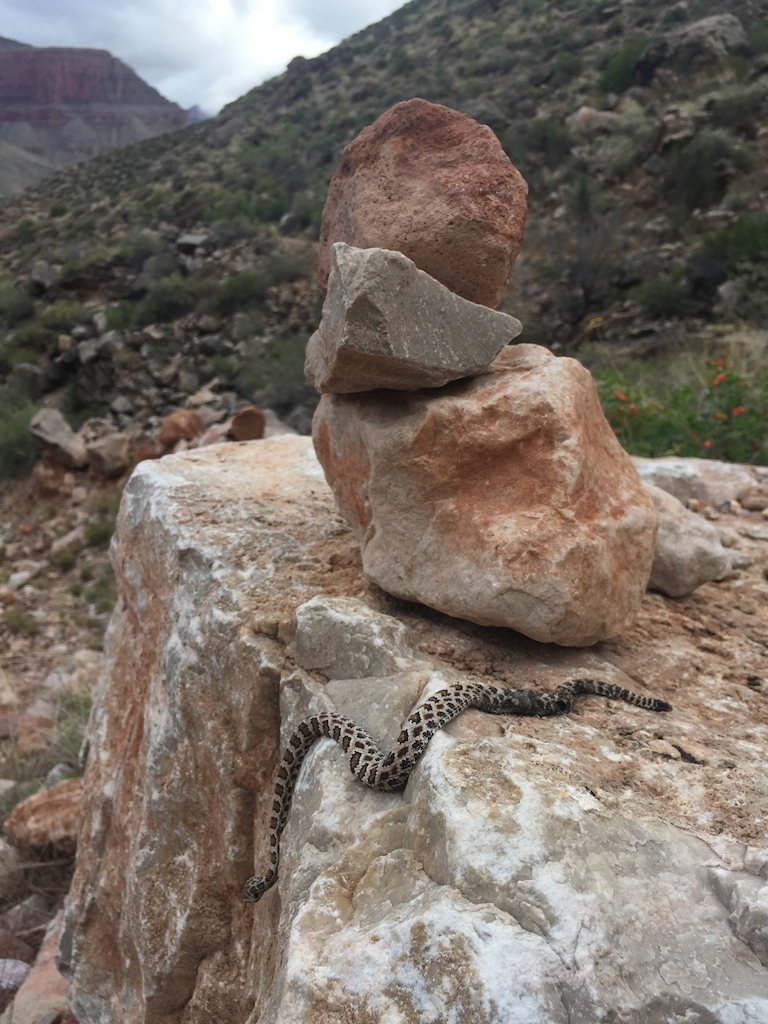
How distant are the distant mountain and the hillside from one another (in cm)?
1423

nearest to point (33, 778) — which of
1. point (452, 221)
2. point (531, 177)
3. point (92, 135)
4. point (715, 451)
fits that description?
point (452, 221)

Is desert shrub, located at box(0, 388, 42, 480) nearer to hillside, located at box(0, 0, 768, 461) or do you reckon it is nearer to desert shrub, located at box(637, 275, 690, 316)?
hillside, located at box(0, 0, 768, 461)

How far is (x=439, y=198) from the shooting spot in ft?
9.84

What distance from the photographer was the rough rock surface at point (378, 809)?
4.88 feet

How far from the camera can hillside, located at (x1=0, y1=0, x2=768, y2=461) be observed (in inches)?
538

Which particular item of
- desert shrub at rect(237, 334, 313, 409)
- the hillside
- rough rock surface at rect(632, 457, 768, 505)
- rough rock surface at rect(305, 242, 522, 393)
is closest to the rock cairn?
rough rock surface at rect(305, 242, 522, 393)

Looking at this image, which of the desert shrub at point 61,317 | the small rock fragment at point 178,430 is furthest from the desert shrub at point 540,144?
the small rock fragment at point 178,430

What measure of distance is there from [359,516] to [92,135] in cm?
5410

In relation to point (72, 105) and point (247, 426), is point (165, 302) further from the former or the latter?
point (72, 105)

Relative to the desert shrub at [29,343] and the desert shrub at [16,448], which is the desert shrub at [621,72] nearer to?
the desert shrub at [29,343]

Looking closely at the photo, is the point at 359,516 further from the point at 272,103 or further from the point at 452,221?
the point at 272,103

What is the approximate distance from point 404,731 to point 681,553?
203 cm

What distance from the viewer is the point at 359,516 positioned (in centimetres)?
326

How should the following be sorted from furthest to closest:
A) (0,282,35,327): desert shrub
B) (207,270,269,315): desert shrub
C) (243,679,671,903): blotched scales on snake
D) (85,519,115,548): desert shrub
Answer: (0,282,35,327): desert shrub, (207,270,269,315): desert shrub, (85,519,115,548): desert shrub, (243,679,671,903): blotched scales on snake
